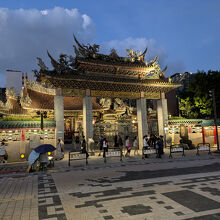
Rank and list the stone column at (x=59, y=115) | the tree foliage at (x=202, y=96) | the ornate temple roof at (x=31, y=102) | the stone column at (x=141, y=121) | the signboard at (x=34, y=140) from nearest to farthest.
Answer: the signboard at (x=34, y=140), the stone column at (x=59, y=115), the stone column at (x=141, y=121), the ornate temple roof at (x=31, y=102), the tree foliage at (x=202, y=96)

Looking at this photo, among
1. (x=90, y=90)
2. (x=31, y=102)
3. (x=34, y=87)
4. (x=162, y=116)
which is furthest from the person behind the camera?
(x=34, y=87)

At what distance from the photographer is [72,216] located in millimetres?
4871

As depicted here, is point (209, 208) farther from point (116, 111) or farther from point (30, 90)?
point (116, 111)

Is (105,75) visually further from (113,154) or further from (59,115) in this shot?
(113,154)

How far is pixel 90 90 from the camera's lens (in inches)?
788

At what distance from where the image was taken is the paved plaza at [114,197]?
4961 millimetres

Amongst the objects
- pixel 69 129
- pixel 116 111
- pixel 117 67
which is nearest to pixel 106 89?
pixel 117 67

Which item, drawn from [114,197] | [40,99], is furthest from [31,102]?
[114,197]

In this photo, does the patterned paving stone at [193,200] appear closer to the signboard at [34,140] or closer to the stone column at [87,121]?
the stone column at [87,121]

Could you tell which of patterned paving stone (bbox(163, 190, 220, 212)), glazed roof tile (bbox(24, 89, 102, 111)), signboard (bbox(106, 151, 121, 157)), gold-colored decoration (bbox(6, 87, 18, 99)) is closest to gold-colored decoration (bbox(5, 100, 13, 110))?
gold-colored decoration (bbox(6, 87, 18, 99))

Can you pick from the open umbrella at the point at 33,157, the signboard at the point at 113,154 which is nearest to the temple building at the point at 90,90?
the signboard at the point at 113,154

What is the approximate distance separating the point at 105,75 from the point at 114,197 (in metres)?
16.2

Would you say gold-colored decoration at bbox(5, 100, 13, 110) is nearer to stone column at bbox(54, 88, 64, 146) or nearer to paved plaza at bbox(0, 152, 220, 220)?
stone column at bbox(54, 88, 64, 146)

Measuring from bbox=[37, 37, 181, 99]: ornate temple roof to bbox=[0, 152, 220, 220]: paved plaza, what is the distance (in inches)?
446
